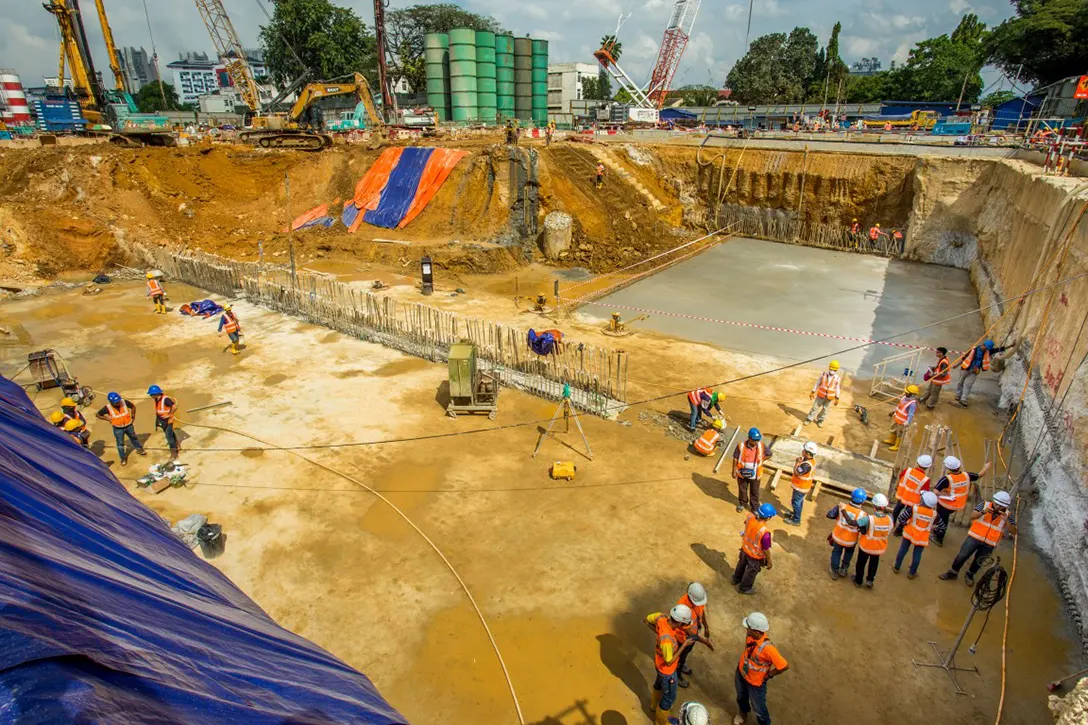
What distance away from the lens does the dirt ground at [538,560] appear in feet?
22.7

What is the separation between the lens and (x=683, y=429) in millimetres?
12586

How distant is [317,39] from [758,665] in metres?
72.9

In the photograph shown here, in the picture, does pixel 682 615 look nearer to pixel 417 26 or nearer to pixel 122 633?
pixel 122 633

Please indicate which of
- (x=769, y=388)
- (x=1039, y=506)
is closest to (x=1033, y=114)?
(x=769, y=388)

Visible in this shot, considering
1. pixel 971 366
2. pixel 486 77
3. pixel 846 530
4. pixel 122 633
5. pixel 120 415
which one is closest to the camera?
pixel 122 633

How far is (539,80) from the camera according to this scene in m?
58.7

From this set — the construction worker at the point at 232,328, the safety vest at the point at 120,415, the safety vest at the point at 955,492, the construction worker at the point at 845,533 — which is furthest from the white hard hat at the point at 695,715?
the construction worker at the point at 232,328

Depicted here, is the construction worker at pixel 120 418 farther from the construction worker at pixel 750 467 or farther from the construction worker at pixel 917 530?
the construction worker at pixel 917 530

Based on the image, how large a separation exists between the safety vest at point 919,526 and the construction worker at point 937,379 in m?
6.11

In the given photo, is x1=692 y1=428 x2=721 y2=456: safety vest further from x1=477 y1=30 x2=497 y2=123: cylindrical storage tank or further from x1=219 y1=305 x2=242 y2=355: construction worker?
x1=477 y1=30 x2=497 y2=123: cylindrical storage tank

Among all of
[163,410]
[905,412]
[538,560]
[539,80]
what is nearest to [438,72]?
[539,80]

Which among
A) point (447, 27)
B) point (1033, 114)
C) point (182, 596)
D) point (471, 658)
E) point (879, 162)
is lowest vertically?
point (471, 658)

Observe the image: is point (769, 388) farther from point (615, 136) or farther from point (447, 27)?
point (447, 27)

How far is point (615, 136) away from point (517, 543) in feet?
116
